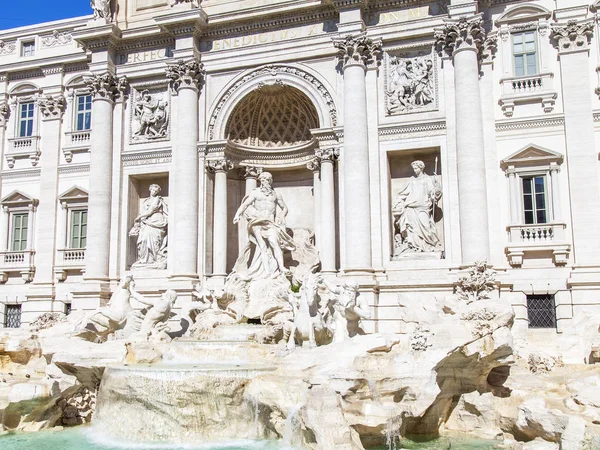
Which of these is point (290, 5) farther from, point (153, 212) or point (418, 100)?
point (153, 212)

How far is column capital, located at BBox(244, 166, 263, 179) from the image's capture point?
22953 mm

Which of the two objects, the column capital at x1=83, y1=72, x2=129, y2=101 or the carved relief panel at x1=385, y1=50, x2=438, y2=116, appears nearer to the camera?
the carved relief panel at x1=385, y1=50, x2=438, y2=116

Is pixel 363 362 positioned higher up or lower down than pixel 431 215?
lower down

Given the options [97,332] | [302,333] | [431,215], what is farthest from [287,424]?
[431,215]

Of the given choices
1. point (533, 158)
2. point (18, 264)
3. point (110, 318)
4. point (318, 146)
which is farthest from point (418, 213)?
point (18, 264)

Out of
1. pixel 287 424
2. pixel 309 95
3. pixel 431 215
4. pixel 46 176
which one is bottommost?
pixel 287 424

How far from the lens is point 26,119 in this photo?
2589 cm

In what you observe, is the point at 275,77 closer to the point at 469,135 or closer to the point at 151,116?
the point at 151,116

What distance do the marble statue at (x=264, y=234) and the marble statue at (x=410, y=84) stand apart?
478cm

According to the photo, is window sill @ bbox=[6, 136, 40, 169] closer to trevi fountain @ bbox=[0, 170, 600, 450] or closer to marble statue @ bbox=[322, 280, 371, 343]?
trevi fountain @ bbox=[0, 170, 600, 450]

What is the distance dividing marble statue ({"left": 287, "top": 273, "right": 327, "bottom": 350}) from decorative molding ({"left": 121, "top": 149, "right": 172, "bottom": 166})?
897 cm

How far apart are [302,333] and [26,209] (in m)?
14.3

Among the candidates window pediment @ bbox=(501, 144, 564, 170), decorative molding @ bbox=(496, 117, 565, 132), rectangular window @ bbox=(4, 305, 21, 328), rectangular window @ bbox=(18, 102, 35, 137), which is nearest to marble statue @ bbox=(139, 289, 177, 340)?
rectangular window @ bbox=(4, 305, 21, 328)

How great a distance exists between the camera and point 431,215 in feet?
65.0
